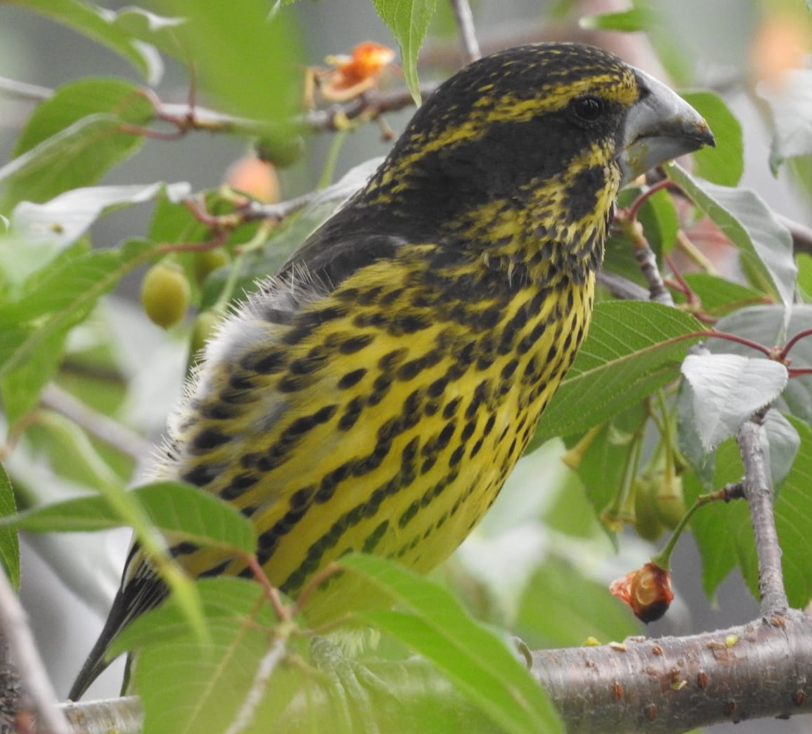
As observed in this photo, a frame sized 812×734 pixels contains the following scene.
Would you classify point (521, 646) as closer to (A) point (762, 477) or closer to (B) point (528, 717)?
(A) point (762, 477)

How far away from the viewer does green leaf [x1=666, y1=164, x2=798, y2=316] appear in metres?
1.96

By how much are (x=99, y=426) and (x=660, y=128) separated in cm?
221

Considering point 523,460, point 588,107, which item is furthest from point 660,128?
point 523,460

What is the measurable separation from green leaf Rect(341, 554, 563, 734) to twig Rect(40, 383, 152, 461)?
236cm

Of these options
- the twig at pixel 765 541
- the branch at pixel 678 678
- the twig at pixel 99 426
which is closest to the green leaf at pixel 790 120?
the twig at pixel 765 541

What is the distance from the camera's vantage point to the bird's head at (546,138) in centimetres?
228

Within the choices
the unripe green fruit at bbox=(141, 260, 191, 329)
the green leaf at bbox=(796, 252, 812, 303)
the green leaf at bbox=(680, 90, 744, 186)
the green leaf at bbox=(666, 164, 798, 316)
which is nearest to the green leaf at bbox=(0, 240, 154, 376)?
the unripe green fruit at bbox=(141, 260, 191, 329)

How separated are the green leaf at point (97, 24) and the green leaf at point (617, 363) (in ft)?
3.91

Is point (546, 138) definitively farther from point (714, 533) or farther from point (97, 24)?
point (97, 24)

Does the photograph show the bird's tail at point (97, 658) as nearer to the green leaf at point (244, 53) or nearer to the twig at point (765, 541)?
the twig at point (765, 541)

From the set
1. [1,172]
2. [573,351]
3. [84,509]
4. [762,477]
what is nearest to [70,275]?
[1,172]

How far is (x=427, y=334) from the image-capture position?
7.06ft

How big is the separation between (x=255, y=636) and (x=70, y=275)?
0.98m

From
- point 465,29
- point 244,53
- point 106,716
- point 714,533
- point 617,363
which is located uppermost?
point 244,53
